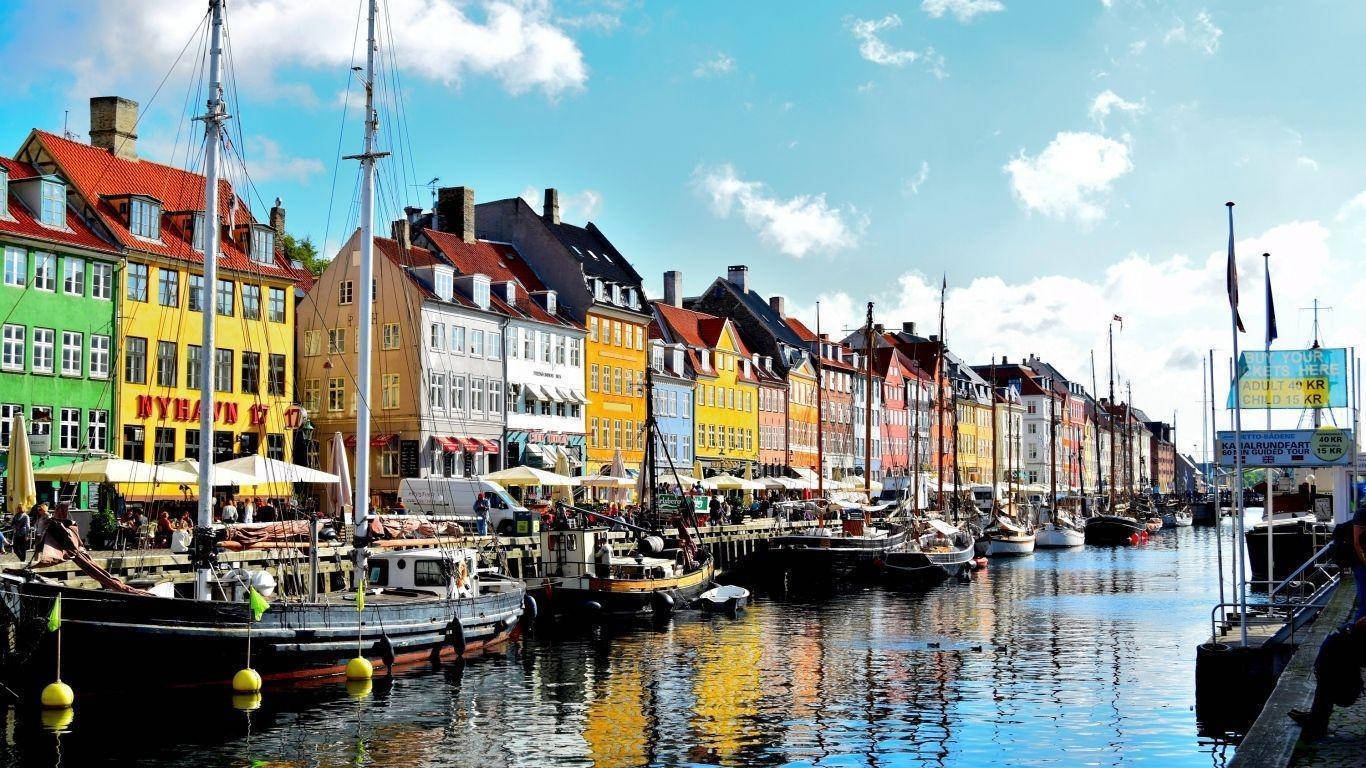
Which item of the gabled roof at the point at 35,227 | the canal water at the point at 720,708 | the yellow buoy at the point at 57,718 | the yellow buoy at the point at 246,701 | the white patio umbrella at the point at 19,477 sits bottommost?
the canal water at the point at 720,708

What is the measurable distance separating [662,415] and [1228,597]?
1606 inches

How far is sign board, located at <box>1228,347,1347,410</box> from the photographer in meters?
24.8

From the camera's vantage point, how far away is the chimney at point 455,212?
7756 cm

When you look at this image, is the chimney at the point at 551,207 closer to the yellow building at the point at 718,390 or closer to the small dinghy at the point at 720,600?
the yellow building at the point at 718,390

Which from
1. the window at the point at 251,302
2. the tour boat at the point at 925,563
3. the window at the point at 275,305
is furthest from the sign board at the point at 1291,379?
the window at the point at 275,305

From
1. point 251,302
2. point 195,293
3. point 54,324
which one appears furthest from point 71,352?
point 251,302

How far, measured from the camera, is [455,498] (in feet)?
188

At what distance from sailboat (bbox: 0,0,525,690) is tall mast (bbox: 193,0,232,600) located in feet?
0.10

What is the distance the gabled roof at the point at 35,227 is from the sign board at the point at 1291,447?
42026 mm

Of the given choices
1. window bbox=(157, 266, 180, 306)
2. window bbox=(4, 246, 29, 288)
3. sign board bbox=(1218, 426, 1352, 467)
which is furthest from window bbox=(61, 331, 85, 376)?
sign board bbox=(1218, 426, 1352, 467)

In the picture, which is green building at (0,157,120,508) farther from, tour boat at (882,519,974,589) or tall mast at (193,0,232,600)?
tour boat at (882,519,974,589)

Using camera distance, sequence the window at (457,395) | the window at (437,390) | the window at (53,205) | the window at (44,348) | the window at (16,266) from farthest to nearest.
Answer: the window at (457,395), the window at (437,390), the window at (53,205), the window at (44,348), the window at (16,266)

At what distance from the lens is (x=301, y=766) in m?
22.0

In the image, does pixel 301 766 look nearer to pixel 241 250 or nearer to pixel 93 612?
pixel 93 612
